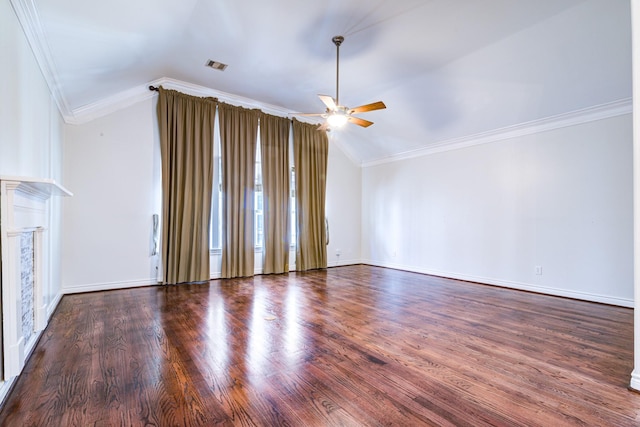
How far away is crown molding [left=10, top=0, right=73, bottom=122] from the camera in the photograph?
2201 mm

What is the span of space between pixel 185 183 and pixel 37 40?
8.79ft

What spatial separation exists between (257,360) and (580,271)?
14.7 feet

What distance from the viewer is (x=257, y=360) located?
2.36 metres

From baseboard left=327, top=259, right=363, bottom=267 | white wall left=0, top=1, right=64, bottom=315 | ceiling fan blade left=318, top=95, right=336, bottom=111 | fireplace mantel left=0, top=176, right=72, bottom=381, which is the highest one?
ceiling fan blade left=318, top=95, right=336, bottom=111

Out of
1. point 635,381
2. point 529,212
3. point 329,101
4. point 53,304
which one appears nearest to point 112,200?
point 53,304

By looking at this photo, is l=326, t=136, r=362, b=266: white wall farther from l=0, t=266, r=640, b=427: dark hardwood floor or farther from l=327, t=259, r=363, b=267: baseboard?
l=0, t=266, r=640, b=427: dark hardwood floor

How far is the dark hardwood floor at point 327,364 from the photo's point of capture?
1720 millimetres

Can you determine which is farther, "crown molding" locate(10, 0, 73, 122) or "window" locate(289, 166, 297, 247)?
"window" locate(289, 166, 297, 247)

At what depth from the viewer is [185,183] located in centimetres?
507

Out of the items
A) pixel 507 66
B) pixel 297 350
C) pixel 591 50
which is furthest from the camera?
pixel 507 66

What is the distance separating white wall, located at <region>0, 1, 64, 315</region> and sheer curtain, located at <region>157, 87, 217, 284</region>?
1.47 m

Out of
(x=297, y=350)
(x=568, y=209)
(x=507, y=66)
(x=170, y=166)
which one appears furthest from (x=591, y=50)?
(x=170, y=166)

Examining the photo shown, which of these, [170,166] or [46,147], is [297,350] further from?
[170,166]

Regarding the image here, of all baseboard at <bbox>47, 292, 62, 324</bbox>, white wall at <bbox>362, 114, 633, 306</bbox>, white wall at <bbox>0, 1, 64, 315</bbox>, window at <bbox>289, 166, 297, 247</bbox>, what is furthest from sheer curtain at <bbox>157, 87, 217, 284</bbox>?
white wall at <bbox>362, 114, 633, 306</bbox>
